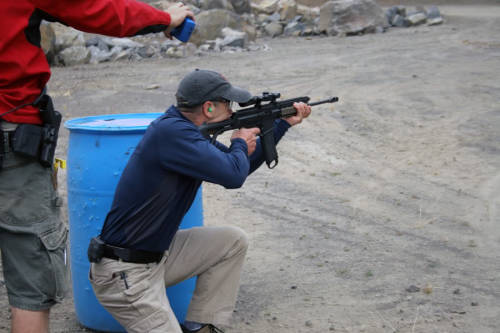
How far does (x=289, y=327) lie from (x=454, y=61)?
9960 millimetres

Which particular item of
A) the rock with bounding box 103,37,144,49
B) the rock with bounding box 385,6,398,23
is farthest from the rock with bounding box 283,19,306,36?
the rock with bounding box 103,37,144,49

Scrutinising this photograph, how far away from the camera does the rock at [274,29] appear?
21.0 m

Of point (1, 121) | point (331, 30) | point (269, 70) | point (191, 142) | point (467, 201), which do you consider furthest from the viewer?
point (331, 30)

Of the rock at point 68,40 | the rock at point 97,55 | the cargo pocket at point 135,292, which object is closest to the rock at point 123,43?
the rock at point 97,55

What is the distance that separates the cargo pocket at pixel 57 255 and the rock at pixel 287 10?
20150mm

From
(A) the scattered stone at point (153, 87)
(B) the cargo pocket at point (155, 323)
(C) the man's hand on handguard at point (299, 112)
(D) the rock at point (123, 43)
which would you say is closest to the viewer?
(B) the cargo pocket at point (155, 323)

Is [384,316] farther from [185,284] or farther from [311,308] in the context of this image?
[185,284]

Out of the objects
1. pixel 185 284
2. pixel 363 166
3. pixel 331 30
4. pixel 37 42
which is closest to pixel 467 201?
pixel 363 166

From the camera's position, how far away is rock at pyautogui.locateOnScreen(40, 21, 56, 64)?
15.7 meters

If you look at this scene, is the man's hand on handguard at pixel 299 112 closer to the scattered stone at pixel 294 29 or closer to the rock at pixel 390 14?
the scattered stone at pixel 294 29

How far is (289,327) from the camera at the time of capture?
166 inches

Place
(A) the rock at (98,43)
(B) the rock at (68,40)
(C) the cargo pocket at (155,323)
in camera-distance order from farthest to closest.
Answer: (A) the rock at (98,43) → (B) the rock at (68,40) → (C) the cargo pocket at (155,323)

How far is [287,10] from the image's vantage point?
22.5 meters

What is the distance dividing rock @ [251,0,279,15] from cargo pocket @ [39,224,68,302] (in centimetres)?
2126
